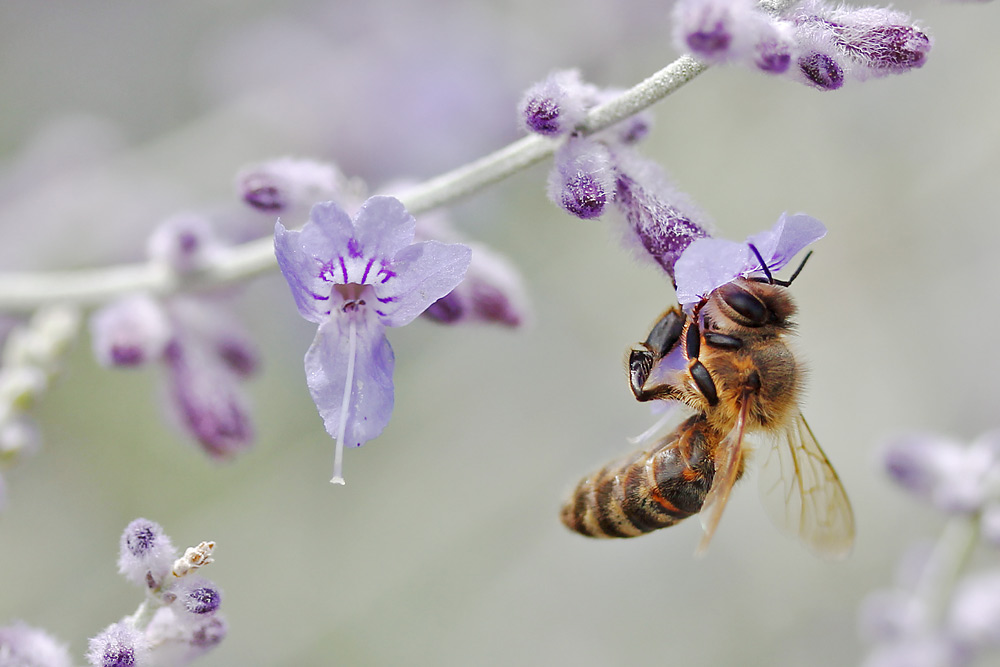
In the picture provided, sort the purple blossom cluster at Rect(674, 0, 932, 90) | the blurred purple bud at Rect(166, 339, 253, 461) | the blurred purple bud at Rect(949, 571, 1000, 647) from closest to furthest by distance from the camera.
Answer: the purple blossom cluster at Rect(674, 0, 932, 90)
the blurred purple bud at Rect(166, 339, 253, 461)
the blurred purple bud at Rect(949, 571, 1000, 647)

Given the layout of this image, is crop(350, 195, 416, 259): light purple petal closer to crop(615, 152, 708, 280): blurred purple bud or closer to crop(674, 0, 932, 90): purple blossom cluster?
crop(615, 152, 708, 280): blurred purple bud

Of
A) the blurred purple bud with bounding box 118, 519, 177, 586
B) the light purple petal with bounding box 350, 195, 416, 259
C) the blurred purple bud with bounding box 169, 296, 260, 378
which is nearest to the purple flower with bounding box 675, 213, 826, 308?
the light purple petal with bounding box 350, 195, 416, 259

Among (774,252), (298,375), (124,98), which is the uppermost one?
(124,98)

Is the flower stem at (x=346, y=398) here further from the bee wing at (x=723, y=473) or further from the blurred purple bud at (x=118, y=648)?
the bee wing at (x=723, y=473)

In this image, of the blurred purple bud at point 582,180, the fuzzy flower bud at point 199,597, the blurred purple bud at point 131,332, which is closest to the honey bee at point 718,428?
the blurred purple bud at point 582,180

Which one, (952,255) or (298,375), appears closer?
(298,375)

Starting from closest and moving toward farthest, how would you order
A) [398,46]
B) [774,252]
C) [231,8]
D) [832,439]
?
1. [774,252]
2. [398,46]
3. [832,439]
4. [231,8]

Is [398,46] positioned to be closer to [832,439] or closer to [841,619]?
[832,439]

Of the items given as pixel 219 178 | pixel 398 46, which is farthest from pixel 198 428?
pixel 398 46
